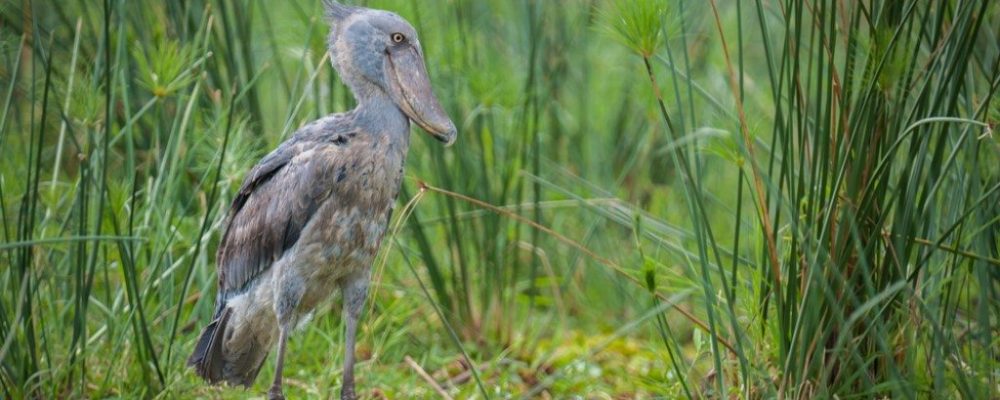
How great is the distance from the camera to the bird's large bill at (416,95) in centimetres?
351

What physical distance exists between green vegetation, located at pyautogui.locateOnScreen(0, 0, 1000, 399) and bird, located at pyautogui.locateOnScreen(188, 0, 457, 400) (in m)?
0.17

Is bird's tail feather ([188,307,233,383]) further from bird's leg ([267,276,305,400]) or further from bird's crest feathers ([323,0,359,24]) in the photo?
bird's crest feathers ([323,0,359,24])

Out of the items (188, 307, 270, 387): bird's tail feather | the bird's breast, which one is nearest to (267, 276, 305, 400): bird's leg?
the bird's breast

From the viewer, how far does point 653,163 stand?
6.04 metres

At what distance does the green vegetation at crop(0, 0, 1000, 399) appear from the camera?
3084 millimetres

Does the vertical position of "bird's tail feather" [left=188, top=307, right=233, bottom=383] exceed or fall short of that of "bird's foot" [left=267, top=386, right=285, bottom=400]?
it exceeds it

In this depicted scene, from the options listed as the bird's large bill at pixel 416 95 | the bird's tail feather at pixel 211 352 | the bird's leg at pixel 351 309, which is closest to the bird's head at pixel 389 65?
the bird's large bill at pixel 416 95

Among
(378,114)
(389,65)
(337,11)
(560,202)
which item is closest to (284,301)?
(378,114)

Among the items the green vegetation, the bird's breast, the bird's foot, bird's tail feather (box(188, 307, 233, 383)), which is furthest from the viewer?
bird's tail feather (box(188, 307, 233, 383))

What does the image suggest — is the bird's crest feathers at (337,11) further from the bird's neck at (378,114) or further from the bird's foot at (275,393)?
the bird's foot at (275,393)

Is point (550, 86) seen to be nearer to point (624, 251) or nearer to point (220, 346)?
point (624, 251)

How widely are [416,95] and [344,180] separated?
31cm

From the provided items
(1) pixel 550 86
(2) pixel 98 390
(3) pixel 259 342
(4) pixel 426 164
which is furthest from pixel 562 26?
A: (2) pixel 98 390

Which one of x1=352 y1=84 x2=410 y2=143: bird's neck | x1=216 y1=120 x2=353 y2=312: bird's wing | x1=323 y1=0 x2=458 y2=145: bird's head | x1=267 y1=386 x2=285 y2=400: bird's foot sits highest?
x1=323 y1=0 x2=458 y2=145: bird's head
